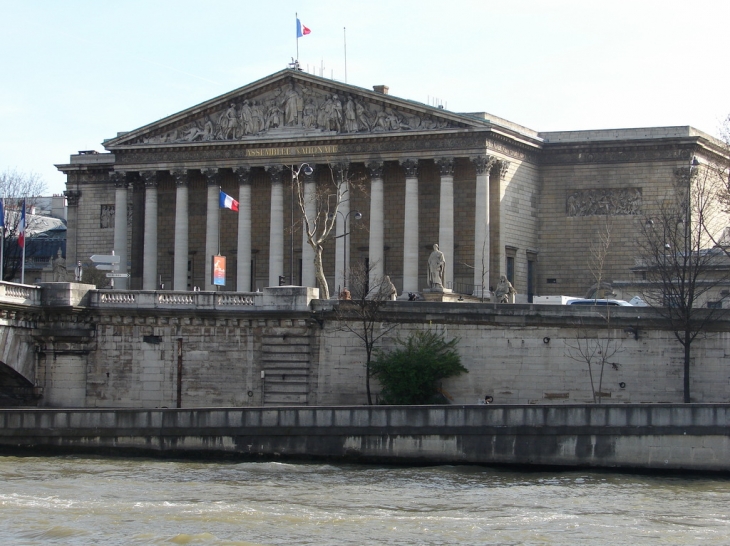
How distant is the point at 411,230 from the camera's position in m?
84.8

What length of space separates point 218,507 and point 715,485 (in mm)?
15091

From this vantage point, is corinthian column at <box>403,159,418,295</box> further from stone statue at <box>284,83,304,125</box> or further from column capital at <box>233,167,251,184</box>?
column capital at <box>233,167,251,184</box>

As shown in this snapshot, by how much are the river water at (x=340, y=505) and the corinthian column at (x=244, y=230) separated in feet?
127

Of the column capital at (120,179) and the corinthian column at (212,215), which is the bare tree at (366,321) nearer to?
the corinthian column at (212,215)

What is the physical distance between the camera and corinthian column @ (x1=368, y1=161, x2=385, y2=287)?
85438mm

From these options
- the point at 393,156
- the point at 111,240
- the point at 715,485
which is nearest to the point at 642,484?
the point at 715,485

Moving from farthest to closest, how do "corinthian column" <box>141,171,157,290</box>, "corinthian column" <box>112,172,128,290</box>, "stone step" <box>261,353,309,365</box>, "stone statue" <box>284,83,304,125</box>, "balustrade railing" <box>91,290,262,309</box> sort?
1. "corinthian column" <box>112,172,128,290</box>
2. "corinthian column" <box>141,171,157,290</box>
3. "stone statue" <box>284,83,304,125</box>
4. "balustrade railing" <box>91,290,262,309</box>
5. "stone step" <box>261,353,309,365</box>

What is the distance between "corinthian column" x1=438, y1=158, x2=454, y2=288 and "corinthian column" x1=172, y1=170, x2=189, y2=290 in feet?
53.6

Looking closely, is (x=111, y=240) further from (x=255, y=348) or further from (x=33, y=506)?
(x=33, y=506)

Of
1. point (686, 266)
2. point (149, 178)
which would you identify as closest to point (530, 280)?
point (149, 178)

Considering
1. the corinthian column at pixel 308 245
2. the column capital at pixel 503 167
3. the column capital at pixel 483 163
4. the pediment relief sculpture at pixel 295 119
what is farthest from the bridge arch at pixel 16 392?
the column capital at pixel 503 167

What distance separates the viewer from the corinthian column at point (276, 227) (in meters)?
87.8

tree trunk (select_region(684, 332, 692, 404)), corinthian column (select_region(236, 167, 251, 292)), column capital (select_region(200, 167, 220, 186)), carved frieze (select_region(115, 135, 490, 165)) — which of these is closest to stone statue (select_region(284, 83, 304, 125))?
carved frieze (select_region(115, 135, 490, 165))

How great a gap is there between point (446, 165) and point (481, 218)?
3542mm
